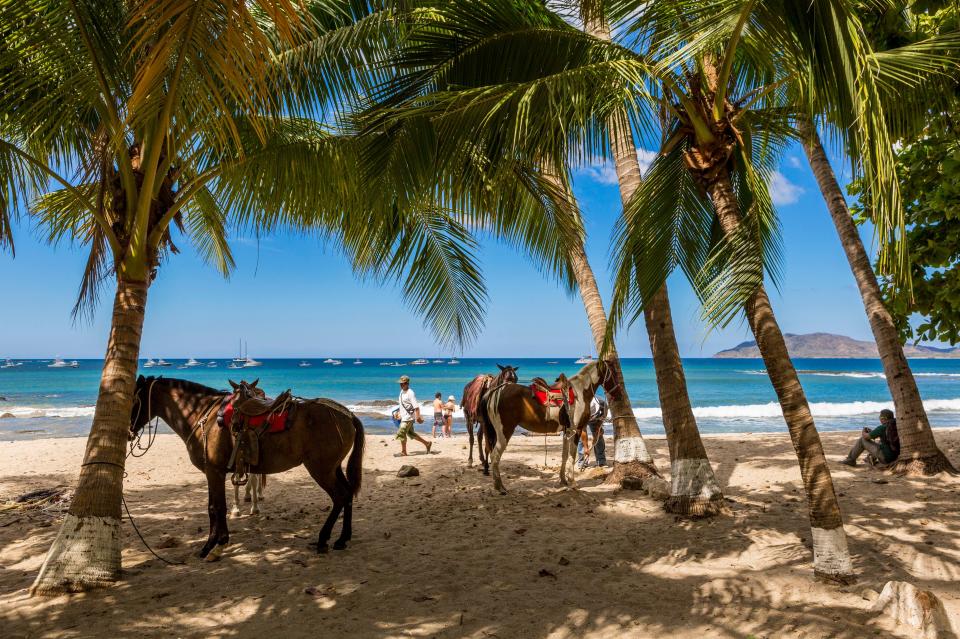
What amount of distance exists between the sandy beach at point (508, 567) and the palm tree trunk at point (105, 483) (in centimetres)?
17

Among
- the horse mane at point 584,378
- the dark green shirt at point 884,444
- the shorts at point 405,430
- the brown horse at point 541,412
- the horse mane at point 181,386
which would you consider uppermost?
the horse mane at point 584,378

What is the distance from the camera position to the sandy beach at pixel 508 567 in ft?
11.6

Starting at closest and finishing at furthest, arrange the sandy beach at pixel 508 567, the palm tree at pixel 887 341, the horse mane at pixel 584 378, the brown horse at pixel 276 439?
the sandy beach at pixel 508 567, the brown horse at pixel 276 439, the palm tree at pixel 887 341, the horse mane at pixel 584 378

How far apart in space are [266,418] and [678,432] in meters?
4.51

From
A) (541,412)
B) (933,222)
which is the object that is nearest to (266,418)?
(541,412)

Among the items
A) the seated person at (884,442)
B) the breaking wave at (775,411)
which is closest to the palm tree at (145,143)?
the seated person at (884,442)

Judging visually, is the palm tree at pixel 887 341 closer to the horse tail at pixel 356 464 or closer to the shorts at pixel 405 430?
the horse tail at pixel 356 464

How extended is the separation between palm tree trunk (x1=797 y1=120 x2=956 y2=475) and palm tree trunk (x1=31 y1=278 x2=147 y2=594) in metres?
8.10

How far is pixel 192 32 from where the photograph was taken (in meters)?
3.06

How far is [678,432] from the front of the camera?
6.14 meters

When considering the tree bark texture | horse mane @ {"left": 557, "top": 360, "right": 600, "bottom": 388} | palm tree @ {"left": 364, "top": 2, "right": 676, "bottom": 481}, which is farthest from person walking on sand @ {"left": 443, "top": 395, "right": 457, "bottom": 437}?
palm tree @ {"left": 364, "top": 2, "right": 676, "bottom": 481}

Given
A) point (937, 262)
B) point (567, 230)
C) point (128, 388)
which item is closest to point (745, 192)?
point (567, 230)

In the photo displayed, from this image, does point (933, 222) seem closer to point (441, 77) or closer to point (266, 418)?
point (441, 77)

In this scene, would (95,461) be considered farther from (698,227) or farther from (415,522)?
(698,227)
